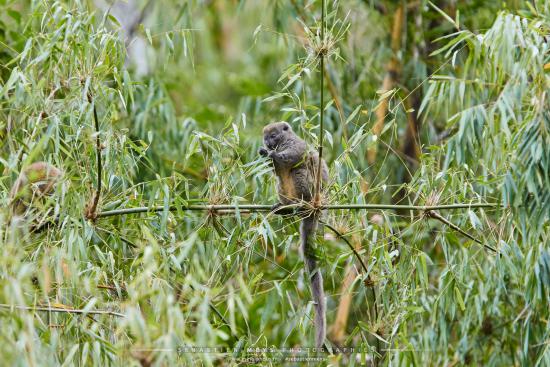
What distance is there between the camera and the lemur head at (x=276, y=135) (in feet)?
18.4

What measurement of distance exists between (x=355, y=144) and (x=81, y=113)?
1.51 metres

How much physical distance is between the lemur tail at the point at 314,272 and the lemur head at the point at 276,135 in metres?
1.03

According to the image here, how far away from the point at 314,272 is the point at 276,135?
1459 mm

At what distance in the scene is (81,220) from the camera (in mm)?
3938

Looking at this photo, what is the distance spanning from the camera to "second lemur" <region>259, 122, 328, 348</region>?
15.2 ft

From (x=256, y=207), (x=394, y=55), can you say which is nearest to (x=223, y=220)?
(x=256, y=207)

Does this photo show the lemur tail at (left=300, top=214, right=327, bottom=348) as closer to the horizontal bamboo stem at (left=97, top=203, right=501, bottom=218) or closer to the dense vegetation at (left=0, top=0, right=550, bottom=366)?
the dense vegetation at (left=0, top=0, right=550, bottom=366)

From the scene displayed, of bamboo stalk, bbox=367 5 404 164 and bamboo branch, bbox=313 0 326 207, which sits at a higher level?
bamboo stalk, bbox=367 5 404 164

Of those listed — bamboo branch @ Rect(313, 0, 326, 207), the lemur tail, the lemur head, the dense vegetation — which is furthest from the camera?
the lemur head

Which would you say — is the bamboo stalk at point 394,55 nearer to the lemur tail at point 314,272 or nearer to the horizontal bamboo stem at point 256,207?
the lemur tail at point 314,272

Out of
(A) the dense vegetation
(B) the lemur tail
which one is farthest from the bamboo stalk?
(B) the lemur tail

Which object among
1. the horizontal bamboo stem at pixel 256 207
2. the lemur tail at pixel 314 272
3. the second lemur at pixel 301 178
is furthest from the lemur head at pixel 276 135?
the horizontal bamboo stem at pixel 256 207

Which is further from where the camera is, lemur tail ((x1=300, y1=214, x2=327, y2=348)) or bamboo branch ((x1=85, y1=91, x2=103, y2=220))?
lemur tail ((x1=300, y1=214, x2=327, y2=348))

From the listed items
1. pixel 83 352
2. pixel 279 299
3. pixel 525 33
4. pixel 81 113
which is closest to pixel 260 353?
pixel 279 299
